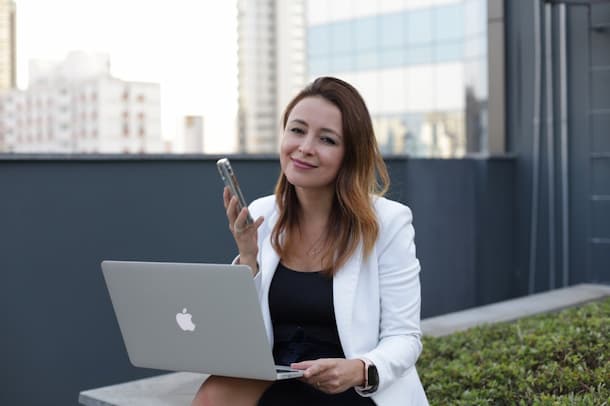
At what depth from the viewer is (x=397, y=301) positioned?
2357 mm

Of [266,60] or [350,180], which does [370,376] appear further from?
[266,60]

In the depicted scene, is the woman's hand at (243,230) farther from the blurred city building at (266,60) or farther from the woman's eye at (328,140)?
the blurred city building at (266,60)

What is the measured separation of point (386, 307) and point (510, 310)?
11.1ft

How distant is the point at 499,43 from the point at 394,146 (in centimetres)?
4381

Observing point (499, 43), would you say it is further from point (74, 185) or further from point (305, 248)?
point (305, 248)

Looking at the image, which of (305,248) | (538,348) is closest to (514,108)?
(538,348)

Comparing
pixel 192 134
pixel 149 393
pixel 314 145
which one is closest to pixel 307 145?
pixel 314 145

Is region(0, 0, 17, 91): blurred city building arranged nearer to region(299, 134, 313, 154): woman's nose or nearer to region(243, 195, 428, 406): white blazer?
region(299, 134, 313, 154): woman's nose

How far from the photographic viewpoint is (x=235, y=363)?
6.97 ft

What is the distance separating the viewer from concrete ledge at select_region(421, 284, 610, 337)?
5.01m

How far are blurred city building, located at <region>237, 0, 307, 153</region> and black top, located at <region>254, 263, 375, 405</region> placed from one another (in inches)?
3411

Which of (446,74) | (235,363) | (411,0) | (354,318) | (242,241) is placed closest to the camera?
(235,363)

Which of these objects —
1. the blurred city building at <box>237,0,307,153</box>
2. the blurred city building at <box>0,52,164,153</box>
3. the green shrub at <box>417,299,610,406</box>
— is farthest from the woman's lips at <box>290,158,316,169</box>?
the blurred city building at <box>237,0,307,153</box>

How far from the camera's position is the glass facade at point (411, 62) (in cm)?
4972
